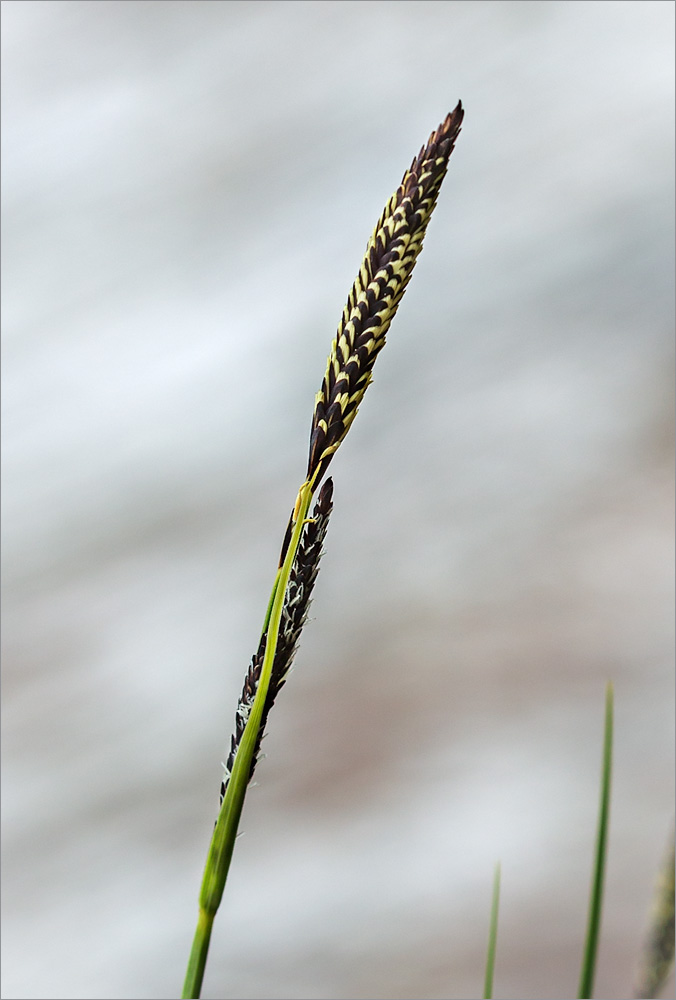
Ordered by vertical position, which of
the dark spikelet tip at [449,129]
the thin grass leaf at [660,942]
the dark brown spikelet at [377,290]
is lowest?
the thin grass leaf at [660,942]

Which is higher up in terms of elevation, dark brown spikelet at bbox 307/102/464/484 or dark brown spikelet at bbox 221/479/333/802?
dark brown spikelet at bbox 307/102/464/484

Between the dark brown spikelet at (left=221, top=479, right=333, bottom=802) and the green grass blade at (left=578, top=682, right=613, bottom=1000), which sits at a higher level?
the dark brown spikelet at (left=221, top=479, right=333, bottom=802)

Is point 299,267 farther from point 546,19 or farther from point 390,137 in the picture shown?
point 546,19

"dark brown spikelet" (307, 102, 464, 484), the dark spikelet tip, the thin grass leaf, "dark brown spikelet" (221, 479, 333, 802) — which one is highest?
the dark spikelet tip

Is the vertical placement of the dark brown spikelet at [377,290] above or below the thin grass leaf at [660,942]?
Answer: above
